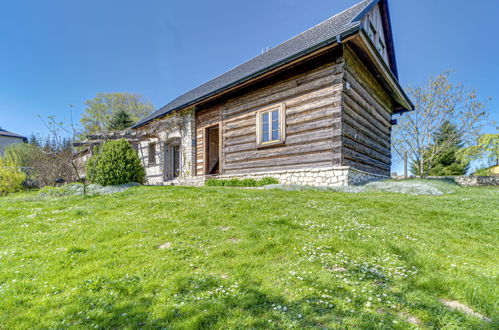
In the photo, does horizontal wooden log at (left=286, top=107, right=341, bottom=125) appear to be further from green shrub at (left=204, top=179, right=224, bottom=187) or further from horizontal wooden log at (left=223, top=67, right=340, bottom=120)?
green shrub at (left=204, top=179, right=224, bottom=187)

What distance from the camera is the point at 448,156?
21812 millimetres

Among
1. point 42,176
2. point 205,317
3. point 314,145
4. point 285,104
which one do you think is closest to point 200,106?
point 285,104

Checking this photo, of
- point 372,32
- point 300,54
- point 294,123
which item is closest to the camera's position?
point 300,54

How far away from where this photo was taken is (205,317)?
6.54 feet

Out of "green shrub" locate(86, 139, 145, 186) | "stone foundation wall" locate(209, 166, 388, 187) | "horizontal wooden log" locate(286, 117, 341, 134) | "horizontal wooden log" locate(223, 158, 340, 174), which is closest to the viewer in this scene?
"stone foundation wall" locate(209, 166, 388, 187)

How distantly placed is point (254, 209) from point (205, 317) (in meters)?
2.97

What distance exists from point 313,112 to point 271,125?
1813 millimetres

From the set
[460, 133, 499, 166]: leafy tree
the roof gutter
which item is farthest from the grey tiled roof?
[460, 133, 499, 166]: leafy tree

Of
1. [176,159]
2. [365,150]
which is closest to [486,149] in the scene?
[365,150]

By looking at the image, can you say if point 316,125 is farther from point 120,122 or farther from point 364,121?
point 120,122

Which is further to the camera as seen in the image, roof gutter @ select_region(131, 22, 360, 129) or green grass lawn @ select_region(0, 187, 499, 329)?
roof gutter @ select_region(131, 22, 360, 129)

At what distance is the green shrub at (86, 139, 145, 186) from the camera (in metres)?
8.84

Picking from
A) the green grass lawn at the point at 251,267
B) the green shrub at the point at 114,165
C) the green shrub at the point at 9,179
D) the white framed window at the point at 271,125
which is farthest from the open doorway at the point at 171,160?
the green grass lawn at the point at 251,267

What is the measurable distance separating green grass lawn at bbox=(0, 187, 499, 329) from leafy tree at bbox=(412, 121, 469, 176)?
17132mm
